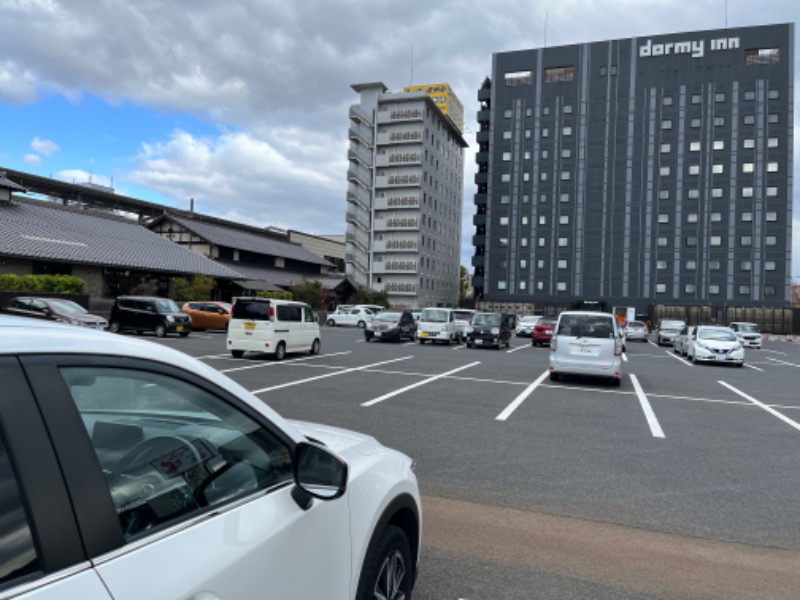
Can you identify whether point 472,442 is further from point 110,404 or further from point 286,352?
point 286,352

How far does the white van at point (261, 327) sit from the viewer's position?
1664 cm

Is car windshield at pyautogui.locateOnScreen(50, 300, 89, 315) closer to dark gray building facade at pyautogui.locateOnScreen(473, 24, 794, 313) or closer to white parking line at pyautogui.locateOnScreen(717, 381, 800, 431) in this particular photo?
white parking line at pyautogui.locateOnScreen(717, 381, 800, 431)

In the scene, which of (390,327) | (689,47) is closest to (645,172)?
(689,47)

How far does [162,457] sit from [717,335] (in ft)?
76.8

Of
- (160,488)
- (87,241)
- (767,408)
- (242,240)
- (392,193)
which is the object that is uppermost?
(392,193)

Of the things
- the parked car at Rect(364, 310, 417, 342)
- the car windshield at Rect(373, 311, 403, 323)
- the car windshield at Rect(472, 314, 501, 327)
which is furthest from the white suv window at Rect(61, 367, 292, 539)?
the car windshield at Rect(373, 311, 403, 323)

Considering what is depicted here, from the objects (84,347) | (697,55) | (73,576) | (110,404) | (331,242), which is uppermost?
(697,55)

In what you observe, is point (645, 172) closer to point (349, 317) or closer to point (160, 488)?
point (349, 317)

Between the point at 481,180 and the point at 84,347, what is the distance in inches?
3217

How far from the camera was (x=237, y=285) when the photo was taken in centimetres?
4350

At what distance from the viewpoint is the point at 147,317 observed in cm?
2411

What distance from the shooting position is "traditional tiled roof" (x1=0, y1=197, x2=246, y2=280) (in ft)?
97.3

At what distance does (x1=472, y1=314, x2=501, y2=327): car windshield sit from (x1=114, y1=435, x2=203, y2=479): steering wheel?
24067 mm

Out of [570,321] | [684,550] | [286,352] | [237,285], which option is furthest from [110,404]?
[237,285]
